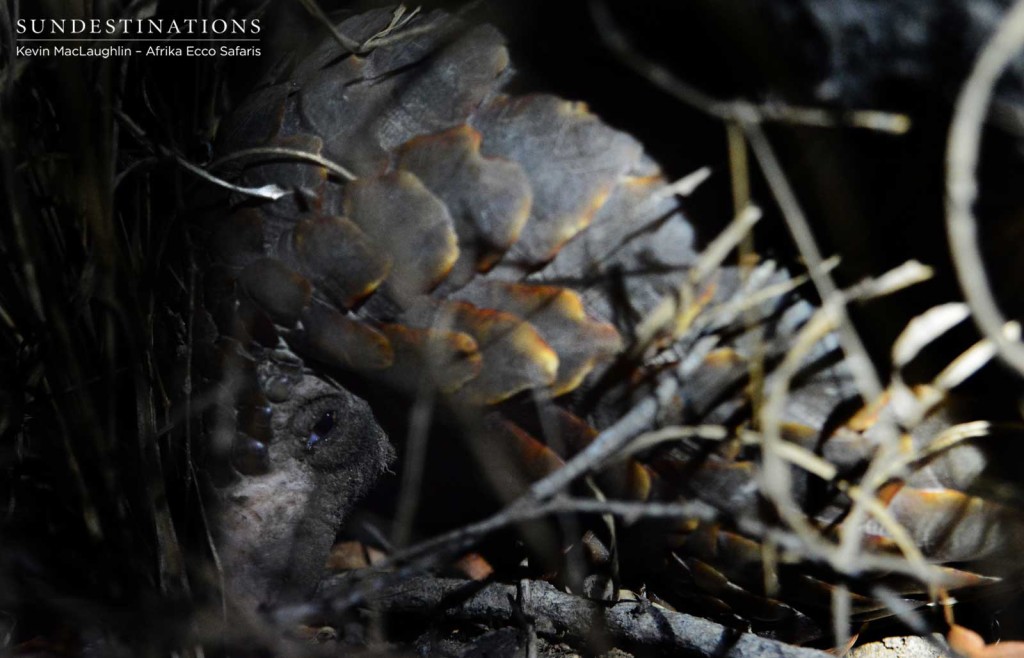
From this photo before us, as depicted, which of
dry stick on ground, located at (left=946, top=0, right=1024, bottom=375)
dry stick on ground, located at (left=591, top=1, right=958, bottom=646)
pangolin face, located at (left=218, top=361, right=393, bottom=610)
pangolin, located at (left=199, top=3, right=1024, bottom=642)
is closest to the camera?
dry stick on ground, located at (left=946, top=0, right=1024, bottom=375)

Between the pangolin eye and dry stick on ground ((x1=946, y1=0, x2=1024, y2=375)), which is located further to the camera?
the pangolin eye

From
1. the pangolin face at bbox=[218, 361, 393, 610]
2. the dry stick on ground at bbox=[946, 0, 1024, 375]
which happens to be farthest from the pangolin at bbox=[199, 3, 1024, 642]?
the dry stick on ground at bbox=[946, 0, 1024, 375]

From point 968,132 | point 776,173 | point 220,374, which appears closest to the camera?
point 968,132

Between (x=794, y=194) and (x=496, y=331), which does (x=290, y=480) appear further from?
(x=794, y=194)

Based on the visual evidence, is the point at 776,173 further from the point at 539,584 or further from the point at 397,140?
the point at 539,584

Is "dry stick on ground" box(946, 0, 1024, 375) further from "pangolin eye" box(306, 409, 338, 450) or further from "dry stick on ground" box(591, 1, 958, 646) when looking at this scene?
"pangolin eye" box(306, 409, 338, 450)

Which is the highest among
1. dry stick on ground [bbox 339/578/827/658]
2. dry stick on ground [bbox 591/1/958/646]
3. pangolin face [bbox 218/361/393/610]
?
dry stick on ground [bbox 591/1/958/646]

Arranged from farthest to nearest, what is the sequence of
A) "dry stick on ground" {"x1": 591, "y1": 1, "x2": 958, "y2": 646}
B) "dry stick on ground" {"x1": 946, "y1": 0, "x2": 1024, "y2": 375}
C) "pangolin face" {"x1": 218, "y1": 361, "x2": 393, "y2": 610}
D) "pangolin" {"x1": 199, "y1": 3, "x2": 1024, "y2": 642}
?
"pangolin face" {"x1": 218, "y1": 361, "x2": 393, "y2": 610} < "pangolin" {"x1": 199, "y1": 3, "x2": 1024, "y2": 642} < "dry stick on ground" {"x1": 591, "y1": 1, "x2": 958, "y2": 646} < "dry stick on ground" {"x1": 946, "y1": 0, "x2": 1024, "y2": 375}

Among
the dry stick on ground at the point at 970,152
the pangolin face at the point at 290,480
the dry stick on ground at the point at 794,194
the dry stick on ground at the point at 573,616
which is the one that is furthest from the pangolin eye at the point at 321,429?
the dry stick on ground at the point at 970,152

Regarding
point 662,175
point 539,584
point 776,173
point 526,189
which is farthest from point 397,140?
point 539,584
